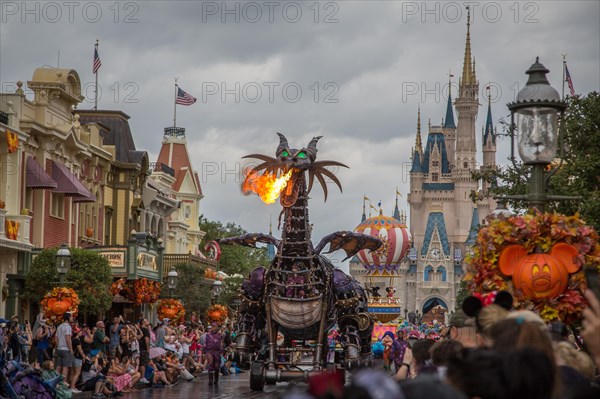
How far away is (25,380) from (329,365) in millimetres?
6421

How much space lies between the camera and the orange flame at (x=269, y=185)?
2261cm

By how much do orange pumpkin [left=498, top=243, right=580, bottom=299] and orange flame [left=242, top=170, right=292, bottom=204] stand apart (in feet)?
35.3

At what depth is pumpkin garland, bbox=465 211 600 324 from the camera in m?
11.6

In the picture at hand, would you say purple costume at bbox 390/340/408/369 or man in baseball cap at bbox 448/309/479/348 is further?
purple costume at bbox 390/340/408/369

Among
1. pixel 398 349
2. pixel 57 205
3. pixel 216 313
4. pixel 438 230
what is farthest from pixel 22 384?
pixel 438 230

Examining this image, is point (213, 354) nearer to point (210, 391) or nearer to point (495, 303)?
point (210, 391)

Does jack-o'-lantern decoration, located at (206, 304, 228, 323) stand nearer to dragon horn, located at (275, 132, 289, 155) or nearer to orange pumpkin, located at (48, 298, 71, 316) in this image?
orange pumpkin, located at (48, 298, 71, 316)

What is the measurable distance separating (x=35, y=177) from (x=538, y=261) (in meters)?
26.6

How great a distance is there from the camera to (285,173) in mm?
22500

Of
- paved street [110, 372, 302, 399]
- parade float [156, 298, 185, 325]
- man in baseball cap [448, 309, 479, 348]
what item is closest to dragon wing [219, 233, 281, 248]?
paved street [110, 372, 302, 399]

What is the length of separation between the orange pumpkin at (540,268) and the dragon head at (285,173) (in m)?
10.6

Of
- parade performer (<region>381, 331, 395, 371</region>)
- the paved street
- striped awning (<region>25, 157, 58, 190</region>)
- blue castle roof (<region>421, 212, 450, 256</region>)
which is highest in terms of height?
blue castle roof (<region>421, 212, 450, 256</region>)

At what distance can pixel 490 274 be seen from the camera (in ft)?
39.3

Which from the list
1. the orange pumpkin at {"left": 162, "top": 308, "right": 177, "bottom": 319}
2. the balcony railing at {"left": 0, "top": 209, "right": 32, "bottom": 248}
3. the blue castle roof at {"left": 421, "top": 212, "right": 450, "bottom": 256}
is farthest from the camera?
the blue castle roof at {"left": 421, "top": 212, "right": 450, "bottom": 256}
